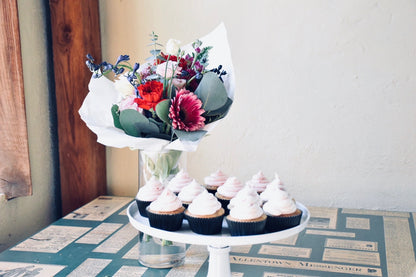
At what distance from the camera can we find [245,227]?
44.1 inches

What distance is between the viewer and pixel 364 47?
1918mm

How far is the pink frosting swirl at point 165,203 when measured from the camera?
1.19 metres

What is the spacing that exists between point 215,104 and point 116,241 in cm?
65

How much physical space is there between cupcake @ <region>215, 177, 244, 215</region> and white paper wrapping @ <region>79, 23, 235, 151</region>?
19 cm

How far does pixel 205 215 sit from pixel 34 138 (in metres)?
1.01

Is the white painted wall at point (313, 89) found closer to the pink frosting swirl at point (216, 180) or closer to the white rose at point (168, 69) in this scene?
the pink frosting swirl at point (216, 180)

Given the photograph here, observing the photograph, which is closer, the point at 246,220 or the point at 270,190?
the point at 246,220

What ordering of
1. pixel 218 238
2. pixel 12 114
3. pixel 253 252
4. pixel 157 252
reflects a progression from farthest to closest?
pixel 12 114
pixel 253 252
pixel 157 252
pixel 218 238

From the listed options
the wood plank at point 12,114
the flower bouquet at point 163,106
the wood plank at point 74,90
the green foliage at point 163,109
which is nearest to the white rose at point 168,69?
the flower bouquet at point 163,106

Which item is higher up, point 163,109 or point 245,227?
point 163,109

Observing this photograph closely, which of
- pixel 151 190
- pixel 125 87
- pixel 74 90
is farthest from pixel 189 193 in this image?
pixel 74 90

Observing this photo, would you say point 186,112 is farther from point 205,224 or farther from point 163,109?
point 205,224

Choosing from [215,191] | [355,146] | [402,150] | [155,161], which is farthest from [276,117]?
[155,161]

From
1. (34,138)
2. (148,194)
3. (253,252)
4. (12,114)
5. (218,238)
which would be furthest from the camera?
(34,138)
